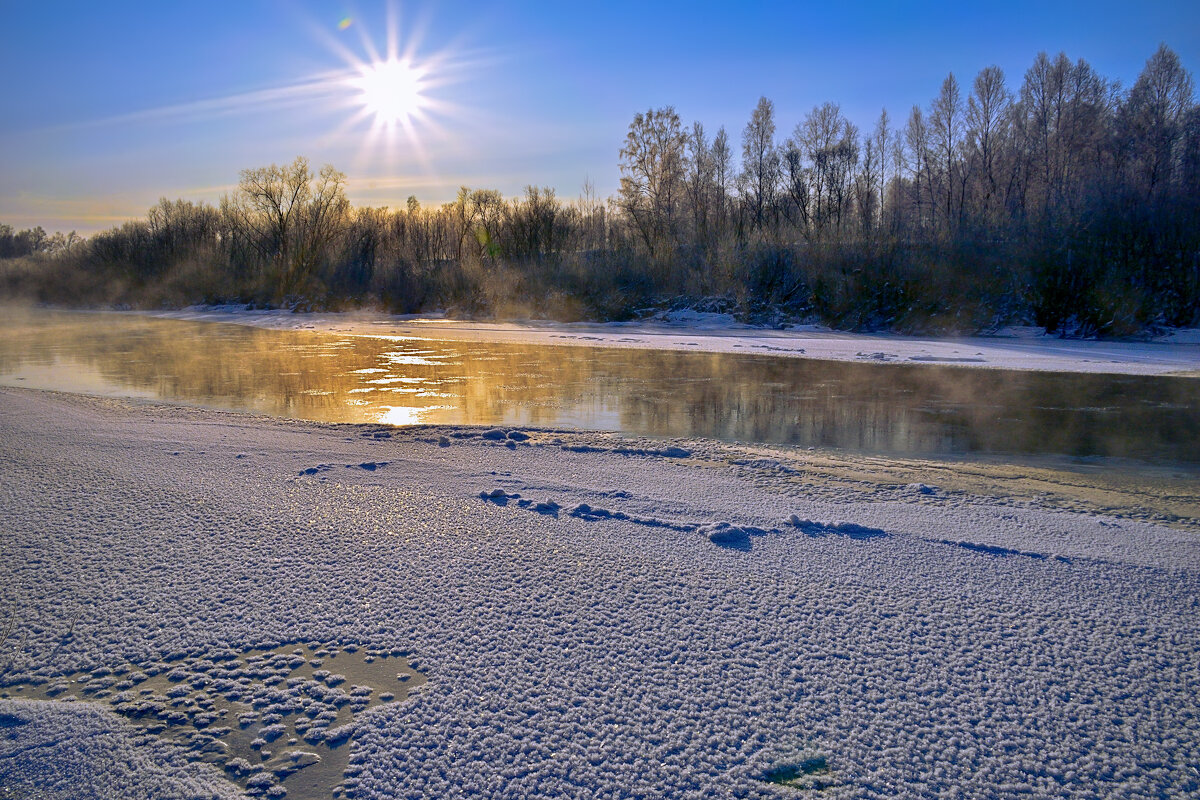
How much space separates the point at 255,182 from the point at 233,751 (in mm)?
53553

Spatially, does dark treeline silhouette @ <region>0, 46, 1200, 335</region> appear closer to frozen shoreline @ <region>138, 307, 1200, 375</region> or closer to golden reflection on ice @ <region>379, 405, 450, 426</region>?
frozen shoreline @ <region>138, 307, 1200, 375</region>

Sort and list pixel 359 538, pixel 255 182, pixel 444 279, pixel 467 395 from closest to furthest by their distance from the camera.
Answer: pixel 359 538
pixel 467 395
pixel 444 279
pixel 255 182

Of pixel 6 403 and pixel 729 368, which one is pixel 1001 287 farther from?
pixel 6 403

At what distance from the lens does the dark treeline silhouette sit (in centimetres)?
2542

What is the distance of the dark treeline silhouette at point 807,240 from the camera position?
83.4 feet

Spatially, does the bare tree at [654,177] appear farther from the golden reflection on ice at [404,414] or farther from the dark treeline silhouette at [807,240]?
the golden reflection on ice at [404,414]

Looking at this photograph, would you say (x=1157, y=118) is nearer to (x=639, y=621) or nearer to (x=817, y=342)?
(x=817, y=342)

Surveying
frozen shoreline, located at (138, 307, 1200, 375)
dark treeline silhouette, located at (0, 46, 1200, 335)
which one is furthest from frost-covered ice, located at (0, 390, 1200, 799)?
dark treeline silhouette, located at (0, 46, 1200, 335)

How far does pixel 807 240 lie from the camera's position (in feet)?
103

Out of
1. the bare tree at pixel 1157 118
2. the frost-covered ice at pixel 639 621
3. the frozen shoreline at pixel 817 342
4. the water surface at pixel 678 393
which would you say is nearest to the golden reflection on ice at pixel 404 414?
the water surface at pixel 678 393

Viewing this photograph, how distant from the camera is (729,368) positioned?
49.6 ft

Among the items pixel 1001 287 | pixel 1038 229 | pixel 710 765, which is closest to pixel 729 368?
pixel 710 765

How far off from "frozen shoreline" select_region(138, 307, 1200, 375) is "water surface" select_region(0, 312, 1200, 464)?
168 centimetres

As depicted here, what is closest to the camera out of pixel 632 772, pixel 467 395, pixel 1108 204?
pixel 632 772
